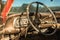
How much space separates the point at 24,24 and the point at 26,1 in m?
0.93

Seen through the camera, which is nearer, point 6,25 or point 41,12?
point 6,25

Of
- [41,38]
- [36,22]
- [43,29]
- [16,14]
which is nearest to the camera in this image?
[36,22]

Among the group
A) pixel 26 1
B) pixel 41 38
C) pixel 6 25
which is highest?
pixel 26 1

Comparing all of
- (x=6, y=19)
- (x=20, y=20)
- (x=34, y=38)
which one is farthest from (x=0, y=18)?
(x=34, y=38)

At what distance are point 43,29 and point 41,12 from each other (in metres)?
0.81

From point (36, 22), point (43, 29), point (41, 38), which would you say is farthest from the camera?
point (41, 38)

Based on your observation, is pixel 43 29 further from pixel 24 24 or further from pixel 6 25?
pixel 6 25

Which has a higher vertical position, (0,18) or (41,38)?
(0,18)

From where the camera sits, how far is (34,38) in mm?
6391

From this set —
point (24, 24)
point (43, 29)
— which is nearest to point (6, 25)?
point (24, 24)

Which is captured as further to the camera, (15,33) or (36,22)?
(15,33)

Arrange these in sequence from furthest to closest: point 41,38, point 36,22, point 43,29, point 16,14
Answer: point 41,38
point 16,14
point 43,29
point 36,22

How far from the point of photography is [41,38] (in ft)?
21.2

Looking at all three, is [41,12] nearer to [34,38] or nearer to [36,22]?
[34,38]
